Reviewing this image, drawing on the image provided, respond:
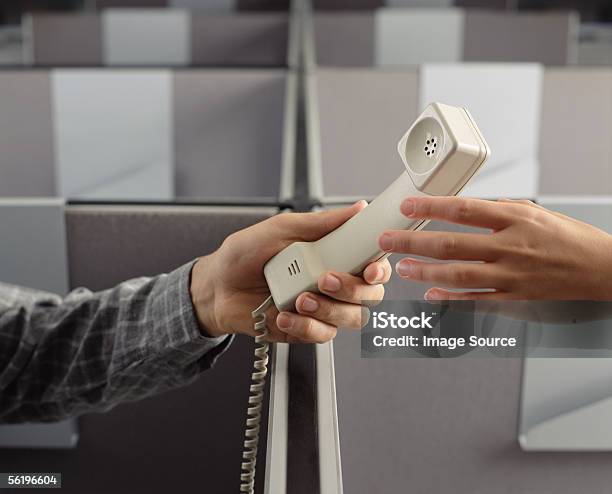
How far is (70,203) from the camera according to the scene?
69 cm

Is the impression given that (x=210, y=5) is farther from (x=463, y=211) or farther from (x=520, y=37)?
(x=463, y=211)

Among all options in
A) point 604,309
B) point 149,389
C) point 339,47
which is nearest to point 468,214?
point 604,309

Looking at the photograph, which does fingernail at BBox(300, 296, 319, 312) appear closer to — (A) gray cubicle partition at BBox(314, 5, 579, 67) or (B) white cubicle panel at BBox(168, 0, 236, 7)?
(A) gray cubicle partition at BBox(314, 5, 579, 67)

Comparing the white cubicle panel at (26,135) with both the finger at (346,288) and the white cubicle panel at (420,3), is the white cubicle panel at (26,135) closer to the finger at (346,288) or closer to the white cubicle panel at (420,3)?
the finger at (346,288)

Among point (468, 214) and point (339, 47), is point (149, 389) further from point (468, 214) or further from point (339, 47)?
point (339, 47)

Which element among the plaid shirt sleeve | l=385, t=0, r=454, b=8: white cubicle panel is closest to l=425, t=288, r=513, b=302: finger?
the plaid shirt sleeve

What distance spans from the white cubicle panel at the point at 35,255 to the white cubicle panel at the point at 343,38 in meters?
1.63

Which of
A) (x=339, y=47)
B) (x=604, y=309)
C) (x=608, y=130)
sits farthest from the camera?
(x=339, y=47)

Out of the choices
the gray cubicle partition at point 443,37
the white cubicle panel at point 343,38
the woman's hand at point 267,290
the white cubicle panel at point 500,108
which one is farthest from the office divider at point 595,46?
the woman's hand at point 267,290

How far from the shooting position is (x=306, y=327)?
0.44 m

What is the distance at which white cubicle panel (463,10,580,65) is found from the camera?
2.10 metres

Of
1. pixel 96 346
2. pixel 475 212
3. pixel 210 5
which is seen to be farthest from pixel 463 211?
pixel 210 5

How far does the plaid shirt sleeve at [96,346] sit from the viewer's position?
1.89 feet

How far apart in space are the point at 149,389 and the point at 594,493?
38 centimetres
